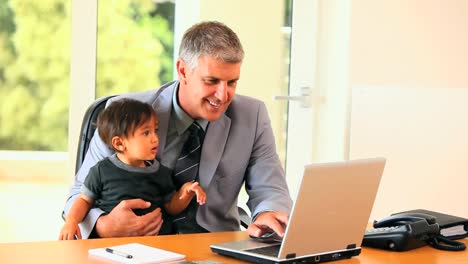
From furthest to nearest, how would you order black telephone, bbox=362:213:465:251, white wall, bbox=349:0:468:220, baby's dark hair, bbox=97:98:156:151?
white wall, bbox=349:0:468:220, baby's dark hair, bbox=97:98:156:151, black telephone, bbox=362:213:465:251

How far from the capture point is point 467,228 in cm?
256

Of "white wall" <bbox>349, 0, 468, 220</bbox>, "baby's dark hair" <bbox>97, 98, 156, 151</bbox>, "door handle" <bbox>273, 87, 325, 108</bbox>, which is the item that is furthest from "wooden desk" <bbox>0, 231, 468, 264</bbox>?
"door handle" <bbox>273, 87, 325, 108</bbox>

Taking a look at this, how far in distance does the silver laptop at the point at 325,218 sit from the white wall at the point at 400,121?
221 centimetres

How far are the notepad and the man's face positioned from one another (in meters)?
0.71

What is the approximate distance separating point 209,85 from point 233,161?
0.29 meters

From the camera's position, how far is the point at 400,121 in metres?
4.38

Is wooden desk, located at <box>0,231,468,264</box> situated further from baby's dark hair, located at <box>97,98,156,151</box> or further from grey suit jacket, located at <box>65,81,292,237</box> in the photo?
baby's dark hair, located at <box>97,98,156,151</box>

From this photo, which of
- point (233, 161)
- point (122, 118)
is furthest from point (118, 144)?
point (233, 161)

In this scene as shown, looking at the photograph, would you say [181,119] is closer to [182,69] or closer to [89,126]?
[182,69]

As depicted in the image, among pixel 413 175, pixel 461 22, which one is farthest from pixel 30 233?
pixel 461 22

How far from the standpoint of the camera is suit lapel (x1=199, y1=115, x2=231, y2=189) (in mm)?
2748

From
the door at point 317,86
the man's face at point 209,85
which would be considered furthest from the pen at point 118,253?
the door at point 317,86

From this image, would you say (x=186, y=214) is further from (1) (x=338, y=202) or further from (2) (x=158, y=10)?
(2) (x=158, y=10)

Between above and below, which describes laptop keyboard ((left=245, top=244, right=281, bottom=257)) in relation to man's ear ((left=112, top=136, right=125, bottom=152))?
below
